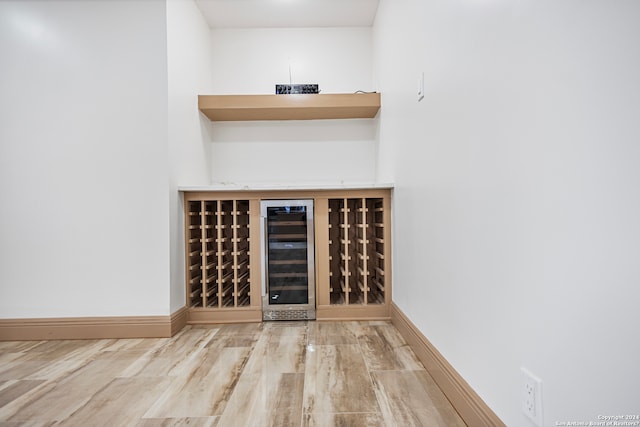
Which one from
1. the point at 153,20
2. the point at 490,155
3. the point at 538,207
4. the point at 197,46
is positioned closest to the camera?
the point at 538,207

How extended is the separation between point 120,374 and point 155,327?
20.3 inches

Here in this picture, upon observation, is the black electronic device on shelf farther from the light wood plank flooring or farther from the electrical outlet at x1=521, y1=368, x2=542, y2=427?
the electrical outlet at x1=521, y1=368, x2=542, y2=427

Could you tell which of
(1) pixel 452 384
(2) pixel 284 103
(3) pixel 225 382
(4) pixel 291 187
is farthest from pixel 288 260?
(1) pixel 452 384

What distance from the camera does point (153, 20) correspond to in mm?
2117

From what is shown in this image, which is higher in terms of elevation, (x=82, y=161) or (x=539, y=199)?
(x=82, y=161)

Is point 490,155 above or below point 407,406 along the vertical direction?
above

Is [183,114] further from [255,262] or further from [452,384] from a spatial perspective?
[452,384]

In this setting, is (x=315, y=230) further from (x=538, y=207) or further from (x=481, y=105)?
(x=538, y=207)

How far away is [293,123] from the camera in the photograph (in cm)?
313

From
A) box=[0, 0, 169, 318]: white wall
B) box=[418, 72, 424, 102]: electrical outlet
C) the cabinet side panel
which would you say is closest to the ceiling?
box=[0, 0, 169, 318]: white wall

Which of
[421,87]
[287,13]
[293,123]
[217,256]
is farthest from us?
[293,123]

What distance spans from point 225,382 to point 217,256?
113cm

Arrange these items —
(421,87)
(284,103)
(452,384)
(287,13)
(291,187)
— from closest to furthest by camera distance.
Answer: (452,384) < (421,87) < (291,187) < (284,103) < (287,13)

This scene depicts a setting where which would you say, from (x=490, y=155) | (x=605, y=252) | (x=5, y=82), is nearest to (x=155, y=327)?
(x=5, y=82)
